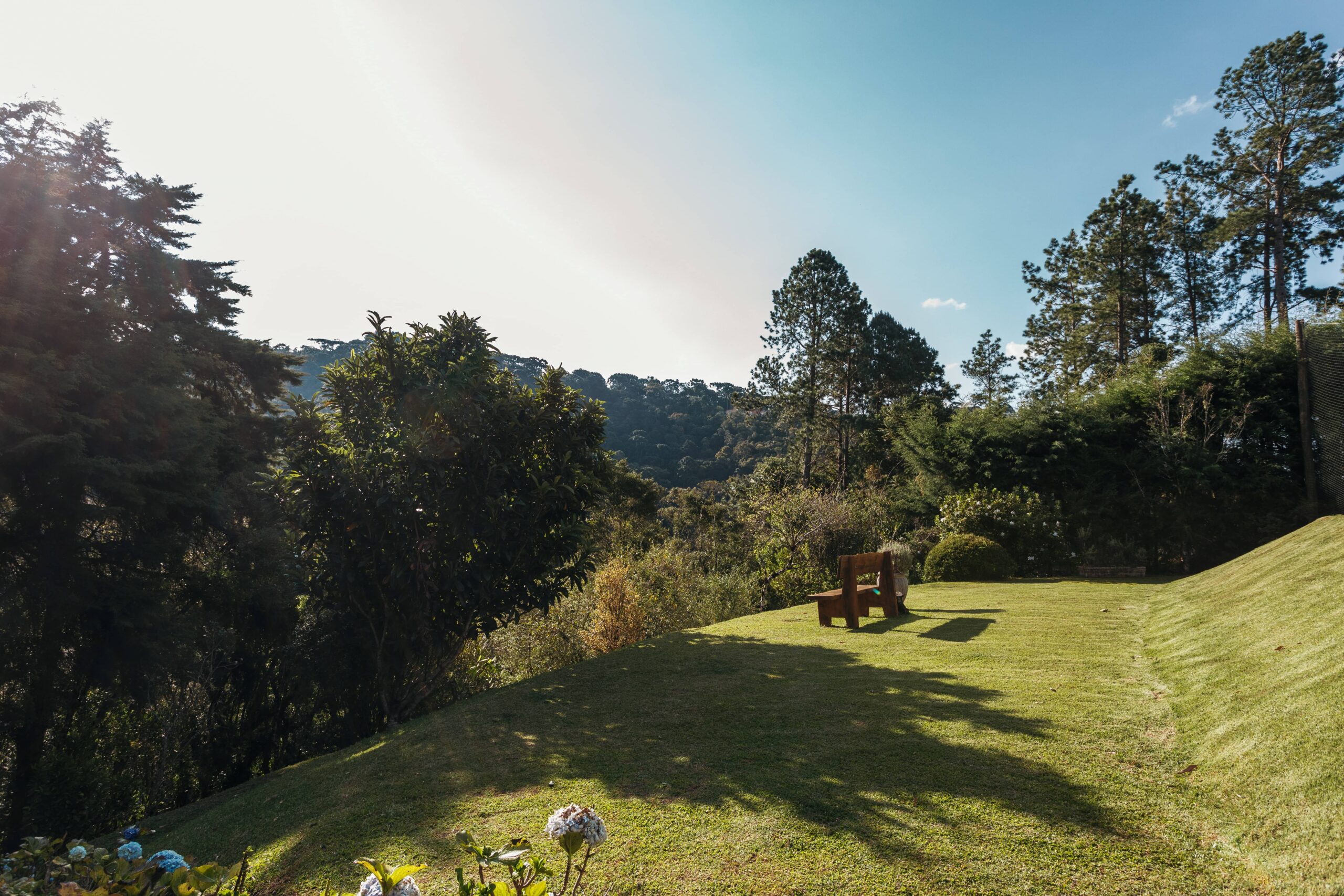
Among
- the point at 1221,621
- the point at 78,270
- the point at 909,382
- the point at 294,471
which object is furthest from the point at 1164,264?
the point at 78,270

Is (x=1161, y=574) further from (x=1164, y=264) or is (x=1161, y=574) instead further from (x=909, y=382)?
(x=909, y=382)

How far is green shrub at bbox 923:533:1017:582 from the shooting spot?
12570mm

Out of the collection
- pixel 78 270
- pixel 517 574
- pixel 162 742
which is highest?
pixel 78 270

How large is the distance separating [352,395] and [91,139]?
538 inches

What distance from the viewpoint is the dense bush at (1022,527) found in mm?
13531

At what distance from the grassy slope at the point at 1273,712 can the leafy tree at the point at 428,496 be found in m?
5.47

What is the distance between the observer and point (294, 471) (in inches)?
257

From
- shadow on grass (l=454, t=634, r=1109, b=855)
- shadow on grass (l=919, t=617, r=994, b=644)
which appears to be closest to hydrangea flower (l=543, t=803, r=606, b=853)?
shadow on grass (l=454, t=634, r=1109, b=855)

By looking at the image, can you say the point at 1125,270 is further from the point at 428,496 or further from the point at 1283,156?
the point at 428,496

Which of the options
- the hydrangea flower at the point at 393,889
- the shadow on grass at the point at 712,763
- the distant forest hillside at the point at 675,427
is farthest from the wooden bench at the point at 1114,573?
the distant forest hillside at the point at 675,427

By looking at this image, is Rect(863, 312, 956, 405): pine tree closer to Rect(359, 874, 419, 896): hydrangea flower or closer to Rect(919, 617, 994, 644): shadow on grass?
Rect(919, 617, 994, 644): shadow on grass

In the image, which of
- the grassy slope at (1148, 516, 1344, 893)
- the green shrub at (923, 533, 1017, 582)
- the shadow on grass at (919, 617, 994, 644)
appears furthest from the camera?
the green shrub at (923, 533, 1017, 582)

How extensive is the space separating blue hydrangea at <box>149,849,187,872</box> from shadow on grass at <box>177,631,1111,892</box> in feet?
4.31

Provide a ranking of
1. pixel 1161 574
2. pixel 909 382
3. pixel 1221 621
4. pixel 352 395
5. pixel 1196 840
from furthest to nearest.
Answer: pixel 909 382 → pixel 1161 574 → pixel 352 395 → pixel 1221 621 → pixel 1196 840
